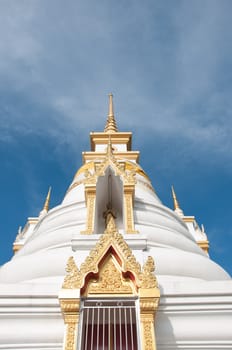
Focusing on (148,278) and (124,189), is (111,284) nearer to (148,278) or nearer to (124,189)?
(148,278)

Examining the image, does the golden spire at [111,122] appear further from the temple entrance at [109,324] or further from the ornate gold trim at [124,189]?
the temple entrance at [109,324]

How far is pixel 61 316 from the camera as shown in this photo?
15.8 ft

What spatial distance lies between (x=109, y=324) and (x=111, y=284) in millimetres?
514

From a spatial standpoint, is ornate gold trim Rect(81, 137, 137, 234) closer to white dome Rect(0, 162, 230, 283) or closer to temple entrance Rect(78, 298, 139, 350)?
white dome Rect(0, 162, 230, 283)

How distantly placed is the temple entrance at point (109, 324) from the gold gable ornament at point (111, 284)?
10cm

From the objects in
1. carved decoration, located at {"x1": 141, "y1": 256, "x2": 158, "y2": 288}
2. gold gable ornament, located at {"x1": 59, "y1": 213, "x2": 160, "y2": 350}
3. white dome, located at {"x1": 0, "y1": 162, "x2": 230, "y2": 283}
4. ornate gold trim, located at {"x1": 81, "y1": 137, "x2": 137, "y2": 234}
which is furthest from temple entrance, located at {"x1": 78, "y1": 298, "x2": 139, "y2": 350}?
ornate gold trim, located at {"x1": 81, "y1": 137, "x2": 137, "y2": 234}

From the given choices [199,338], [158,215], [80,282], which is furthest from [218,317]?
[158,215]

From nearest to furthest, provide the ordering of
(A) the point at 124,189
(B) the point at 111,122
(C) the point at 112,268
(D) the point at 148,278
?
(D) the point at 148,278 → (C) the point at 112,268 → (A) the point at 124,189 → (B) the point at 111,122

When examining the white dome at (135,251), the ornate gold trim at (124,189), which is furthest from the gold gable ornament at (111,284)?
the ornate gold trim at (124,189)

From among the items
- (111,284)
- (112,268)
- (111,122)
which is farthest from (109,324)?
(111,122)

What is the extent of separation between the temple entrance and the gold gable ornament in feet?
0.33

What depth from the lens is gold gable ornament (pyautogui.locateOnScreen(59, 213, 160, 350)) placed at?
4.35 metres

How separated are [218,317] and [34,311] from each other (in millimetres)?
2496

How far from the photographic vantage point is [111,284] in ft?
15.6
